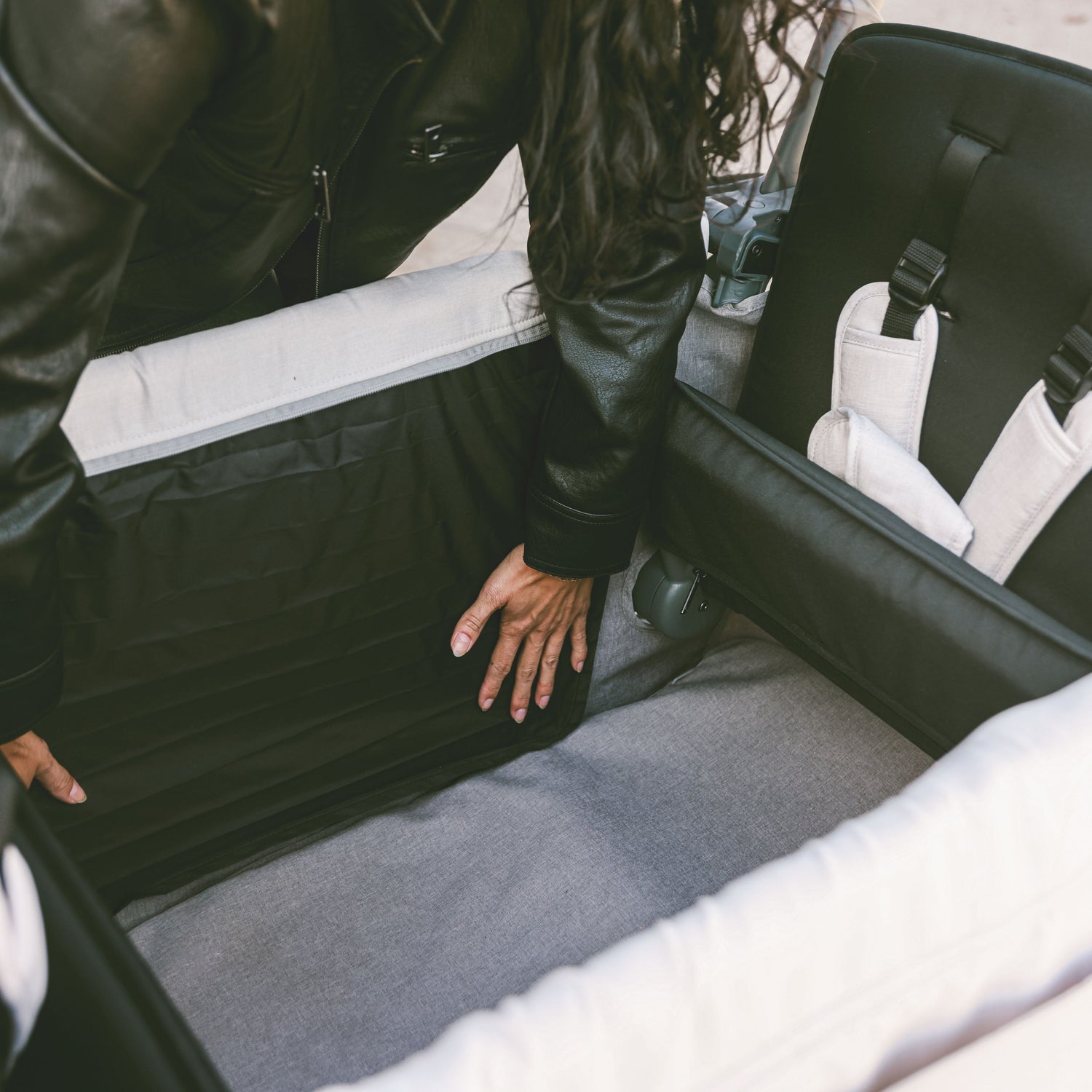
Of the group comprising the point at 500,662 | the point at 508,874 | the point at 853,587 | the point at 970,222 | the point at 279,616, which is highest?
the point at 970,222

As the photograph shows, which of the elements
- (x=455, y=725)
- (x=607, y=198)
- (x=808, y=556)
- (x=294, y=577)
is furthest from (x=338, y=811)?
(x=607, y=198)

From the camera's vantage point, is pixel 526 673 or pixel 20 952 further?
pixel 526 673

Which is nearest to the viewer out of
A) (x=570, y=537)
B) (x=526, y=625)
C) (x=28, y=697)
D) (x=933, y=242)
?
(x=28, y=697)

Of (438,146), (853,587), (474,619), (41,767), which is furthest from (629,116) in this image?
(41,767)

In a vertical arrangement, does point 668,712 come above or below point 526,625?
below

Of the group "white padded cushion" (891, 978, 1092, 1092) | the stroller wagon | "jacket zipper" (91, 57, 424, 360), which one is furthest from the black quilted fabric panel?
"white padded cushion" (891, 978, 1092, 1092)

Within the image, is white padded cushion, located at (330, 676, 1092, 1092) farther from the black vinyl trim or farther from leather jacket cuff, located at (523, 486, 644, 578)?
leather jacket cuff, located at (523, 486, 644, 578)

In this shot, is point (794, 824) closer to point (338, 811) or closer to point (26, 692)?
point (338, 811)

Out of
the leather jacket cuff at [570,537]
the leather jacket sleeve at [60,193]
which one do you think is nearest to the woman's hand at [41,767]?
the leather jacket sleeve at [60,193]

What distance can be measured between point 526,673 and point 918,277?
533 mm

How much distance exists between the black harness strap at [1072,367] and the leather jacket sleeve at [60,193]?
0.57 m

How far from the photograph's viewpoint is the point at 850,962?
1.38 ft

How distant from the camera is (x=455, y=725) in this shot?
0.98 metres

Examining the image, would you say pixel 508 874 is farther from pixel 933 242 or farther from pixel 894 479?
pixel 933 242
